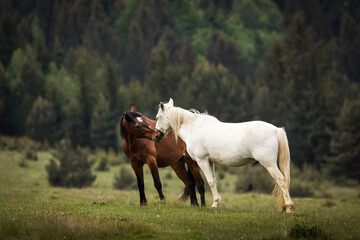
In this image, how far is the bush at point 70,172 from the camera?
3123 centimetres

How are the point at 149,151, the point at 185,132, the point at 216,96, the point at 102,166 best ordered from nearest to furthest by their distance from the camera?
the point at 185,132, the point at 149,151, the point at 102,166, the point at 216,96

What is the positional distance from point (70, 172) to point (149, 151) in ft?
67.0

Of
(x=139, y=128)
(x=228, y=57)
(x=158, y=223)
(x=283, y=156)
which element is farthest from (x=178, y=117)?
(x=228, y=57)

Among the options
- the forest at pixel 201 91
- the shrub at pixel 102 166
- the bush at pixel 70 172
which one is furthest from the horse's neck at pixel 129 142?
the forest at pixel 201 91

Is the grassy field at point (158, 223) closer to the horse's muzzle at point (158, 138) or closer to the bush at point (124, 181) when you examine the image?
the horse's muzzle at point (158, 138)

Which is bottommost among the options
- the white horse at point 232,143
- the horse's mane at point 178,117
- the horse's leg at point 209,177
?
the horse's leg at point 209,177

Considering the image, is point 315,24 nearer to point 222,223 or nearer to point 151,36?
point 151,36

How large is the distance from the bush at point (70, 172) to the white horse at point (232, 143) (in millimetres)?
18959

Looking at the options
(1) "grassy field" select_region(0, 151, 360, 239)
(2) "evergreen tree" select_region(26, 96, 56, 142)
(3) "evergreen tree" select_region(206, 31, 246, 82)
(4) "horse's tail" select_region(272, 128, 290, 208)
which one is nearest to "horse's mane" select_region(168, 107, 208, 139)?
(1) "grassy field" select_region(0, 151, 360, 239)

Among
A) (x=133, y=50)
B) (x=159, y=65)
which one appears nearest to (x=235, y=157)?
(x=159, y=65)

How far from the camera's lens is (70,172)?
32.4 metres

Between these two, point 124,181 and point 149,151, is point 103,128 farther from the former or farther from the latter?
point 149,151

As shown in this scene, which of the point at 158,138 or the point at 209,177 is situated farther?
the point at 158,138

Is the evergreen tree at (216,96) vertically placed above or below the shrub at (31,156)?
above
